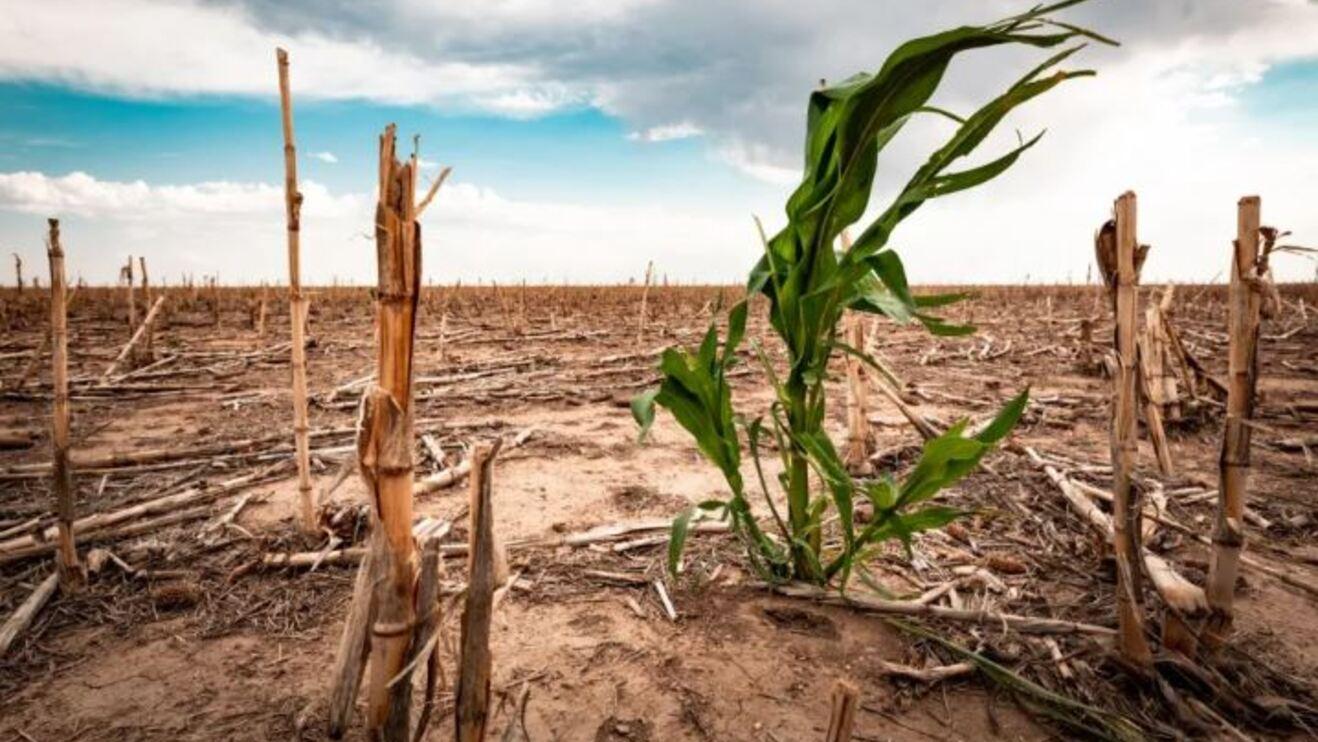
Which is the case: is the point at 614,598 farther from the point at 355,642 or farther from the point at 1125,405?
the point at 1125,405

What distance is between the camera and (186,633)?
2.44 meters

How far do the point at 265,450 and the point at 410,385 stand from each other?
4153 millimetres

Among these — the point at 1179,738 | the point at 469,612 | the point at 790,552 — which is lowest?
the point at 1179,738

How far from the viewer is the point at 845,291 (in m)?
2.14

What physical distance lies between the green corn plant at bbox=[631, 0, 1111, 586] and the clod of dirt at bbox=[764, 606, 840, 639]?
6.0 inches

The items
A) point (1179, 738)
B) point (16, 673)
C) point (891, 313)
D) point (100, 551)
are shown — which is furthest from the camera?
point (100, 551)

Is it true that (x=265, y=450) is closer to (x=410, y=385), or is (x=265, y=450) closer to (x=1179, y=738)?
(x=410, y=385)

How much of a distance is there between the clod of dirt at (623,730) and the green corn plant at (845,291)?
54 centimetres

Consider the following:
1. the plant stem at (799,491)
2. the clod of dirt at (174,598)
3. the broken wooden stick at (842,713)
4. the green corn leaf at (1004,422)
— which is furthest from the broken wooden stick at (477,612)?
the clod of dirt at (174,598)

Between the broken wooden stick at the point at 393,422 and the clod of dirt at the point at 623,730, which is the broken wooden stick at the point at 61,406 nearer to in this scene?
the broken wooden stick at the point at 393,422

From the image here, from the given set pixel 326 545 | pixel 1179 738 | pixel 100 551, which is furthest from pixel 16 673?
pixel 1179 738

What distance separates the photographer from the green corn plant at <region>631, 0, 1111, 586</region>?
180 centimetres

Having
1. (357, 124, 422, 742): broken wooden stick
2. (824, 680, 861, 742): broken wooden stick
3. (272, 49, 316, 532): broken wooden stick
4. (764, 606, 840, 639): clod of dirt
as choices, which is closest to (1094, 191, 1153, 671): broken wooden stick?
(764, 606, 840, 639): clod of dirt

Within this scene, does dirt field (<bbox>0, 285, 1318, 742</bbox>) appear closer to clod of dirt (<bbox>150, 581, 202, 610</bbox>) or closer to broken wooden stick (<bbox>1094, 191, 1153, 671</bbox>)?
clod of dirt (<bbox>150, 581, 202, 610</bbox>)
